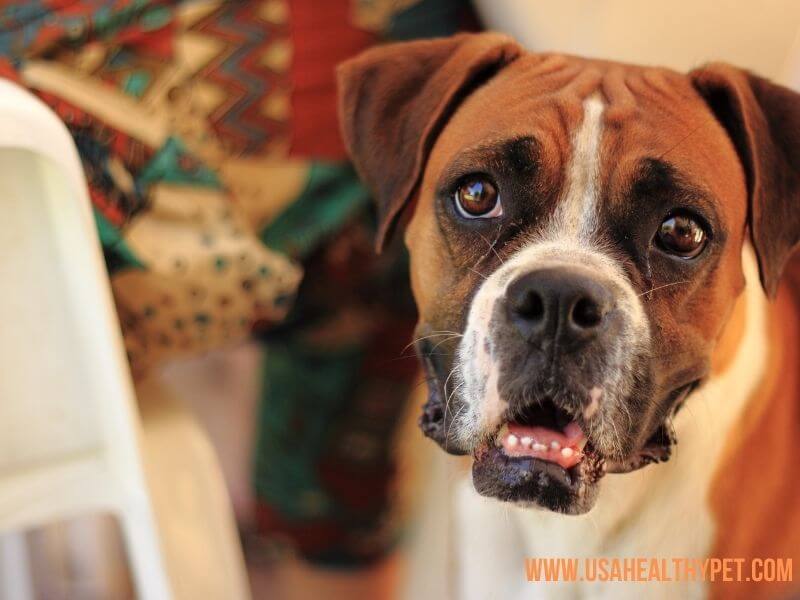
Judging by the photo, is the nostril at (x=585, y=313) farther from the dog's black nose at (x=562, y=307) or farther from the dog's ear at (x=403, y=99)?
the dog's ear at (x=403, y=99)

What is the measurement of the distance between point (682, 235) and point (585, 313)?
6.1 inches

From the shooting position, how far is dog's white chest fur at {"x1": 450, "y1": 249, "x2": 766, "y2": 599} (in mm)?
832

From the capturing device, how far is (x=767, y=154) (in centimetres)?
84

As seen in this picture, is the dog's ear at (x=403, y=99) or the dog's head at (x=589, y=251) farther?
the dog's ear at (x=403, y=99)

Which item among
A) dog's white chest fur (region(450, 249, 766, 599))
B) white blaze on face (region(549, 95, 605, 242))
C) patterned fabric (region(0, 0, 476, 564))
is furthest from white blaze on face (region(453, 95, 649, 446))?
patterned fabric (region(0, 0, 476, 564))

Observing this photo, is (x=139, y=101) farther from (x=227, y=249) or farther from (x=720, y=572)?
(x=720, y=572)

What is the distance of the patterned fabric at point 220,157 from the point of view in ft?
3.61

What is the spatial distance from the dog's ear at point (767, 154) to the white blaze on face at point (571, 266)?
0.42 feet

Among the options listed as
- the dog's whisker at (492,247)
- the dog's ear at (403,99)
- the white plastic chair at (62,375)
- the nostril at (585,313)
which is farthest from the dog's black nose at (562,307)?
the white plastic chair at (62,375)

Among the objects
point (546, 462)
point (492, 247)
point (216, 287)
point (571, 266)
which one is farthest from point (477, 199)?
point (216, 287)

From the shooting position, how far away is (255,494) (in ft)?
4.95

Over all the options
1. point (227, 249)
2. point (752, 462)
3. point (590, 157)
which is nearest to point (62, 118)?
point (227, 249)

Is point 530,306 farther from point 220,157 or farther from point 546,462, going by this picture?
point 220,157

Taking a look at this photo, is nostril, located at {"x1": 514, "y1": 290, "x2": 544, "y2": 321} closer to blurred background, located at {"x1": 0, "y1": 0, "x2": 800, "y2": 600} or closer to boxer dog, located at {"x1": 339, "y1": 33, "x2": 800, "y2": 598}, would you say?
boxer dog, located at {"x1": 339, "y1": 33, "x2": 800, "y2": 598}
